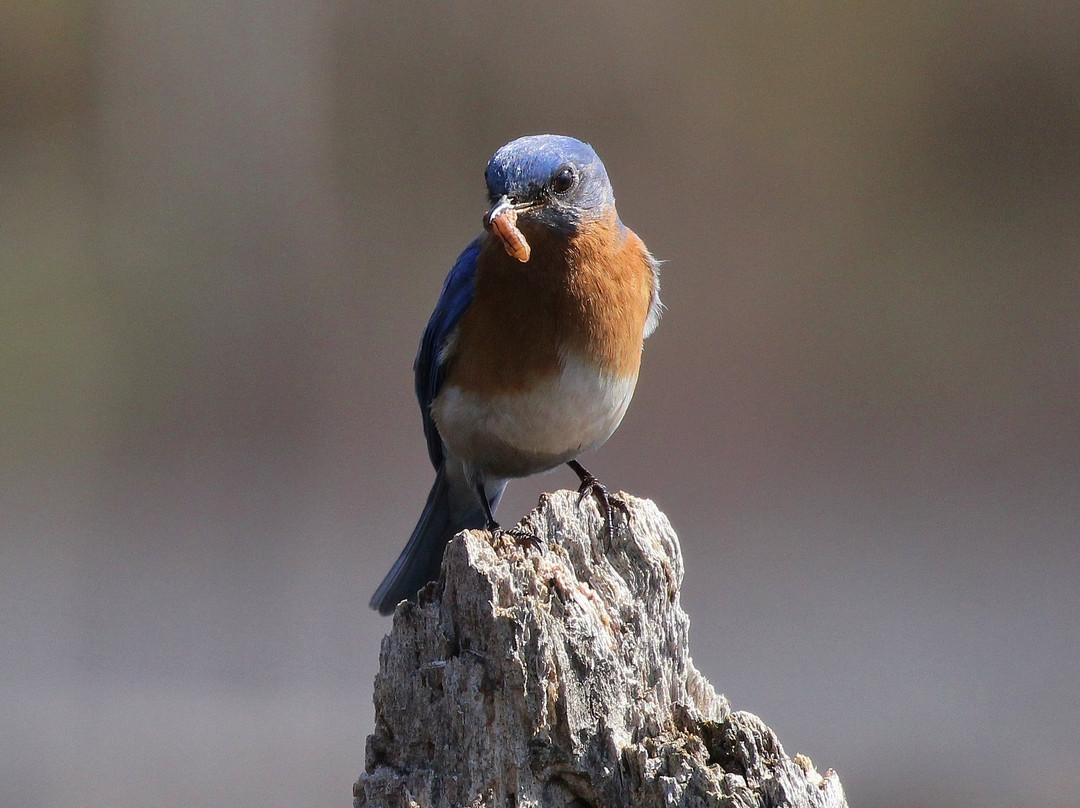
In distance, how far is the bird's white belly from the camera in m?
3.14

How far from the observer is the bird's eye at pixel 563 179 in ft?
9.84

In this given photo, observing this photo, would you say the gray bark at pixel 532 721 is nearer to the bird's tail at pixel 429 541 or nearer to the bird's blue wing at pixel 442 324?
the bird's blue wing at pixel 442 324

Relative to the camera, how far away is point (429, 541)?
371cm

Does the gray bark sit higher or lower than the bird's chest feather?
lower

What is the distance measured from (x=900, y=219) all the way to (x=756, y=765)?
5338 millimetres

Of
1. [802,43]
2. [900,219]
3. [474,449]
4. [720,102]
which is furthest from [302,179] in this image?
[474,449]

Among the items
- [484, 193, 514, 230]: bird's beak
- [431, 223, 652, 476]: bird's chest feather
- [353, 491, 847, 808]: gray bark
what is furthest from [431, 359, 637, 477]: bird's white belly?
[353, 491, 847, 808]: gray bark

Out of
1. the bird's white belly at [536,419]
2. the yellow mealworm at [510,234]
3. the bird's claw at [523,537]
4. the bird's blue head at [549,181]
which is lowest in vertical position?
the bird's claw at [523,537]

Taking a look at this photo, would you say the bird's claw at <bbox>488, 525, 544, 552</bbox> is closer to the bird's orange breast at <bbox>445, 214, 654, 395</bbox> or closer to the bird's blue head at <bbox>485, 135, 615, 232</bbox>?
the bird's orange breast at <bbox>445, 214, 654, 395</bbox>

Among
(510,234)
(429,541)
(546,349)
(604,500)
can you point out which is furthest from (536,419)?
(429,541)

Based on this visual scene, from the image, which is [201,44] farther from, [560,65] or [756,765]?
[756,765]

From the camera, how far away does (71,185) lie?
659 cm

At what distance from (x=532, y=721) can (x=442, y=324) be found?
1.38m

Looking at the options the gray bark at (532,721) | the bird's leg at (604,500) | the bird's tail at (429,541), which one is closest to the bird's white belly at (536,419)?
the bird's leg at (604,500)
